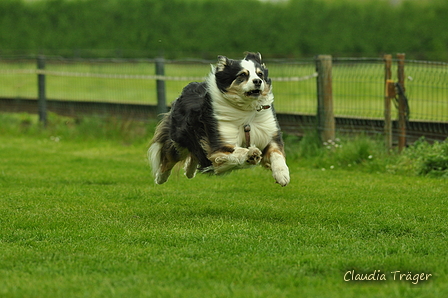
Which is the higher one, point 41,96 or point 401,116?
point 41,96

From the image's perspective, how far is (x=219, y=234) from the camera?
539cm

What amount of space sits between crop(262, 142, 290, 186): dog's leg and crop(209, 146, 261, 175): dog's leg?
7.0 inches

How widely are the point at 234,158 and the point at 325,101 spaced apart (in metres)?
4.43

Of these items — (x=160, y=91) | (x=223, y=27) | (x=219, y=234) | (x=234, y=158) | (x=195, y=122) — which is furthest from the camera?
(x=223, y=27)

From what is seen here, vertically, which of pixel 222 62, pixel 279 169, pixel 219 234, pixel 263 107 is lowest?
pixel 219 234

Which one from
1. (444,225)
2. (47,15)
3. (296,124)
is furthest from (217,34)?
(444,225)

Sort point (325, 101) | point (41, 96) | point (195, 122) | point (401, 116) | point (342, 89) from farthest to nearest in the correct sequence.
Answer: point (41, 96) < point (342, 89) < point (325, 101) < point (401, 116) < point (195, 122)

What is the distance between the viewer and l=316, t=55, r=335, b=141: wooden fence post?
998cm

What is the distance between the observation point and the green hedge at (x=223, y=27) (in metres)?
27.4

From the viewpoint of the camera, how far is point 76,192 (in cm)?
760

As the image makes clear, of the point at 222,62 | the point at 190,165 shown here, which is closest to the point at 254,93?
the point at 222,62

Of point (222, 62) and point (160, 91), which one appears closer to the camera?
point (222, 62)

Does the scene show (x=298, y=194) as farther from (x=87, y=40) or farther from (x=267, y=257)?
(x=87, y=40)

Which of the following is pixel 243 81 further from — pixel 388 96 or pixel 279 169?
pixel 388 96
